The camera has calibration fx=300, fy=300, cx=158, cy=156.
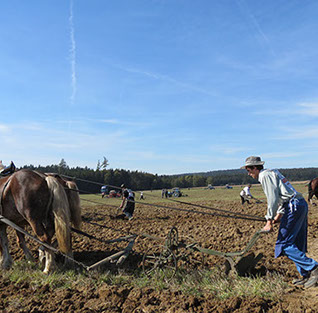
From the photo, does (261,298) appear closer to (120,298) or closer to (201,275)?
(201,275)

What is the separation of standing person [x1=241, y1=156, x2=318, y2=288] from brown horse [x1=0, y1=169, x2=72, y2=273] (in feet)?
11.2

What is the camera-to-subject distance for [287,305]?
11.4 ft

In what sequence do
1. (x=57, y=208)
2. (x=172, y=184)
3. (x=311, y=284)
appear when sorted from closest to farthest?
(x=311, y=284)
(x=57, y=208)
(x=172, y=184)

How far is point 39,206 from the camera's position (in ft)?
17.4

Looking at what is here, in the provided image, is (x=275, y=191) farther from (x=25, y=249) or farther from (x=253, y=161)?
(x=25, y=249)

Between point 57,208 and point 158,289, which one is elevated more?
point 57,208

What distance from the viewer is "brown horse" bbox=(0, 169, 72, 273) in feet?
17.3

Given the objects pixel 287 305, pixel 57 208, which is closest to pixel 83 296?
pixel 57 208

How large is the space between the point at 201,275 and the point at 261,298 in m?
1.15

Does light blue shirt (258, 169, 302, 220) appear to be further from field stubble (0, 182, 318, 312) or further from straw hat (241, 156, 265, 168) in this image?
field stubble (0, 182, 318, 312)

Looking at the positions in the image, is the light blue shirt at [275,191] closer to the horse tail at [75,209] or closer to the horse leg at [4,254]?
the horse tail at [75,209]

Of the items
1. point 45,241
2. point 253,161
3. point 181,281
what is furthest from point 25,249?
point 253,161

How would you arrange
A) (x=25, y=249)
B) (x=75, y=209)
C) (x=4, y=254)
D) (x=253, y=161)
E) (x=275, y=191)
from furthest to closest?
(x=75, y=209), (x=25, y=249), (x=4, y=254), (x=253, y=161), (x=275, y=191)

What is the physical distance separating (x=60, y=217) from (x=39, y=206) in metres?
0.41
